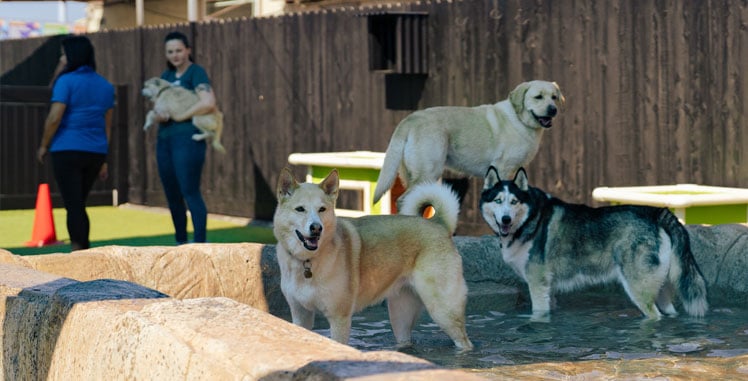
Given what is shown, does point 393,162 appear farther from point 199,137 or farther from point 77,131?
point 77,131

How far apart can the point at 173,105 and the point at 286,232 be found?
4349 millimetres

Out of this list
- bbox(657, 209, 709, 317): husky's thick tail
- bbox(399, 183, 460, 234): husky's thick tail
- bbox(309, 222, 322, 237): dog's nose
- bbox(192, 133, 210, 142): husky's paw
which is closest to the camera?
bbox(309, 222, 322, 237): dog's nose

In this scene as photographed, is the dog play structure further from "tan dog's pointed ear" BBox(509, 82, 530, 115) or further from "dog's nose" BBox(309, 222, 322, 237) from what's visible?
"dog's nose" BBox(309, 222, 322, 237)

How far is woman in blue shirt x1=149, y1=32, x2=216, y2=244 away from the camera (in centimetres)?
1078

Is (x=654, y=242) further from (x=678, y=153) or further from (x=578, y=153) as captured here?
(x=578, y=153)

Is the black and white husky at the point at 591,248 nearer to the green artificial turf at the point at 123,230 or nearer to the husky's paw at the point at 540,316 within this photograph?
the husky's paw at the point at 540,316

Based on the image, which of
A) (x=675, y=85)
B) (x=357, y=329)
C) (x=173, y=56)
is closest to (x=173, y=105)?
(x=173, y=56)

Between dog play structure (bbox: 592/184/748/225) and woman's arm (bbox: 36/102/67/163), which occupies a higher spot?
woman's arm (bbox: 36/102/67/163)

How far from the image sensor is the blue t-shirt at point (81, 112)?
1023cm

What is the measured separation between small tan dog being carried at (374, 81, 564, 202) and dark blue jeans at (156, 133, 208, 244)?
6.40 feet

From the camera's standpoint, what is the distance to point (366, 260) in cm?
694

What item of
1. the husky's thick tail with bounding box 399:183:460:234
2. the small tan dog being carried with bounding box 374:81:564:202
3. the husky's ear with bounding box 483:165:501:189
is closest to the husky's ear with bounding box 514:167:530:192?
the husky's ear with bounding box 483:165:501:189

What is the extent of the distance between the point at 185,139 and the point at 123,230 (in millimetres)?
4471

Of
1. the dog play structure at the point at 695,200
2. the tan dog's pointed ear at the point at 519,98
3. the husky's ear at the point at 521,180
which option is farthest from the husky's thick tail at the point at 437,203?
the dog play structure at the point at 695,200
